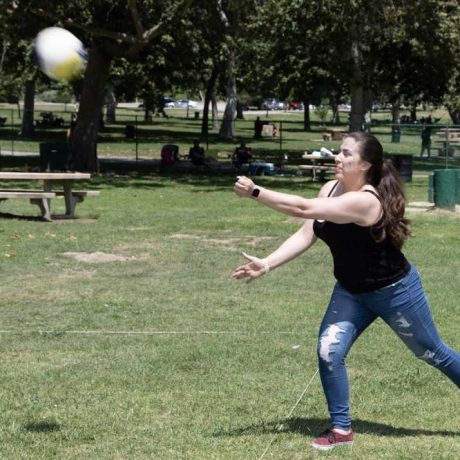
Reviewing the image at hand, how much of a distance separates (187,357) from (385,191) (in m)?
2.75

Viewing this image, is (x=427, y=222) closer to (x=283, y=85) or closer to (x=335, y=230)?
(x=335, y=230)

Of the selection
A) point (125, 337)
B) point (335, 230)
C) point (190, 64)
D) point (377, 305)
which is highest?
point (190, 64)

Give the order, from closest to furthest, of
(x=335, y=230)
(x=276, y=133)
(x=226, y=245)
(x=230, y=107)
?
(x=335, y=230), (x=226, y=245), (x=230, y=107), (x=276, y=133)

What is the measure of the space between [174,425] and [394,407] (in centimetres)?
142

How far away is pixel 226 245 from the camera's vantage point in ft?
44.7

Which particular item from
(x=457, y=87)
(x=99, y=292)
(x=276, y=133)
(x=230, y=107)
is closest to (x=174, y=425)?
(x=99, y=292)

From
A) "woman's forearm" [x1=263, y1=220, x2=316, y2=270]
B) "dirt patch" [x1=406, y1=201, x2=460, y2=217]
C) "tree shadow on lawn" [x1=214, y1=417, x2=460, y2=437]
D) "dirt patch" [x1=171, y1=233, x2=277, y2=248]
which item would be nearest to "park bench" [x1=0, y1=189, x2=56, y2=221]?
"dirt patch" [x1=171, y1=233, x2=277, y2=248]

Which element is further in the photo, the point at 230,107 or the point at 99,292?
the point at 230,107

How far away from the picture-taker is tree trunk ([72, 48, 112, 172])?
27406mm

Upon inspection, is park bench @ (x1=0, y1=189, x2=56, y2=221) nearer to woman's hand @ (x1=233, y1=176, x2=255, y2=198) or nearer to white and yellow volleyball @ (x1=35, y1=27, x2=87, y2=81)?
white and yellow volleyball @ (x1=35, y1=27, x2=87, y2=81)

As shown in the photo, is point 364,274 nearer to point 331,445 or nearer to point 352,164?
point 352,164

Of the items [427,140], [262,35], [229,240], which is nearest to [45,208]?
[229,240]

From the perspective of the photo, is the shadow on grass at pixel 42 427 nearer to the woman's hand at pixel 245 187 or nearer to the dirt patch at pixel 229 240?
the woman's hand at pixel 245 187

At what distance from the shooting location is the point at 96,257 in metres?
12.3
